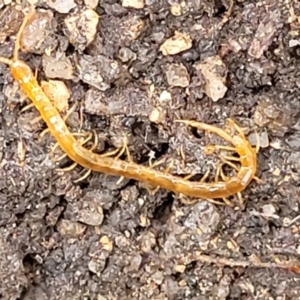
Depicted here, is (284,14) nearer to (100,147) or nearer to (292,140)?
(292,140)

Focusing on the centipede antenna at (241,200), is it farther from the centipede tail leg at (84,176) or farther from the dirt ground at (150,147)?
the centipede tail leg at (84,176)

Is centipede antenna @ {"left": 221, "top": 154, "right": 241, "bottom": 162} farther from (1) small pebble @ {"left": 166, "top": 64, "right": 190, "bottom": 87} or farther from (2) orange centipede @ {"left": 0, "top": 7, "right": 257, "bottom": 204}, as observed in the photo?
(1) small pebble @ {"left": 166, "top": 64, "right": 190, "bottom": 87}

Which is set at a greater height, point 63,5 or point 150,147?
point 63,5

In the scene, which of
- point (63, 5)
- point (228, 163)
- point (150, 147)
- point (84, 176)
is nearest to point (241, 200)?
point (228, 163)

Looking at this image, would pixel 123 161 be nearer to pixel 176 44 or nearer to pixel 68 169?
pixel 68 169

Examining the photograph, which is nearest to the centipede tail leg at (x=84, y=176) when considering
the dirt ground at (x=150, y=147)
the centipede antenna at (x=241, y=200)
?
the dirt ground at (x=150, y=147)

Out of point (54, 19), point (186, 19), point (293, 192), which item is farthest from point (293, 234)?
point (54, 19)
